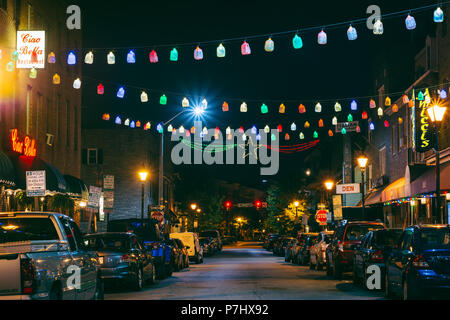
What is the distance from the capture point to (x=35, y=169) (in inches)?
1082

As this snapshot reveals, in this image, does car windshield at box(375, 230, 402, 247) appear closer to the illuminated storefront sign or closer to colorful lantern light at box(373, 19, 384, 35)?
colorful lantern light at box(373, 19, 384, 35)

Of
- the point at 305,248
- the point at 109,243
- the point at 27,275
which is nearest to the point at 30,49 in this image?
the point at 109,243

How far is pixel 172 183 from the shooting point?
7806 cm

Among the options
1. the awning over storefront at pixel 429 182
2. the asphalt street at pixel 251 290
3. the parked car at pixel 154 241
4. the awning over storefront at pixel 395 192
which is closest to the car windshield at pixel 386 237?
the asphalt street at pixel 251 290

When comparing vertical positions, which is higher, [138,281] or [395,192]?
[395,192]

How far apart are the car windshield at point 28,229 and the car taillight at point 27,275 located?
6.39ft

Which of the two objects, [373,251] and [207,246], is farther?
[207,246]

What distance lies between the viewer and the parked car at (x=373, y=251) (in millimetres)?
18328

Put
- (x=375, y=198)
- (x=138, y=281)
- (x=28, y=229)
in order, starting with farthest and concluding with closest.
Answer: (x=375, y=198)
(x=138, y=281)
(x=28, y=229)

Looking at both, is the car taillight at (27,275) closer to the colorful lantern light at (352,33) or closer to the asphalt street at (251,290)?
the asphalt street at (251,290)

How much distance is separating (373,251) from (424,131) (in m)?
12.5

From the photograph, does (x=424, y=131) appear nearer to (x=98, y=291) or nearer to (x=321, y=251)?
(x=321, y=251)

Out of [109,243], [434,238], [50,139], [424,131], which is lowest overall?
[109,243]
